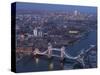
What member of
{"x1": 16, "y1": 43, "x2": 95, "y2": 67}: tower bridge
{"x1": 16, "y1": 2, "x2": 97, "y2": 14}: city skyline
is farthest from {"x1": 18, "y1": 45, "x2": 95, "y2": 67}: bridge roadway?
{"x1": 16, "y1": 2, "x2": 97, "y2": 14}: city skyline

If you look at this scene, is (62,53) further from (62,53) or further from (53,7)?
(53,7)

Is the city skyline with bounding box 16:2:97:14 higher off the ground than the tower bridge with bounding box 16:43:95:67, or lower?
higher

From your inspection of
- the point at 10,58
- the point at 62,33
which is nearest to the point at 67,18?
the point at 62,33

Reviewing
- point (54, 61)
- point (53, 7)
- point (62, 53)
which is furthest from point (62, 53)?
point (53, 7)

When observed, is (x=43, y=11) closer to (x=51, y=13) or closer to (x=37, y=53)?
(x=51, y=13)

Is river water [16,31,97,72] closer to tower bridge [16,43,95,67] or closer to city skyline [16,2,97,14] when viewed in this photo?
tower bridge [16,43,95,67]

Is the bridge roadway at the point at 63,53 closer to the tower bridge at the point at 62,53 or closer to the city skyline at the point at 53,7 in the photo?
the tower bridge at the point at 62,53

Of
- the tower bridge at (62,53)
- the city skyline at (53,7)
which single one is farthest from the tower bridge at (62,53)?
the city skyline at (53,7)

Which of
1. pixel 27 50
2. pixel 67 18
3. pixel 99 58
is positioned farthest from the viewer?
pixel 99 58
